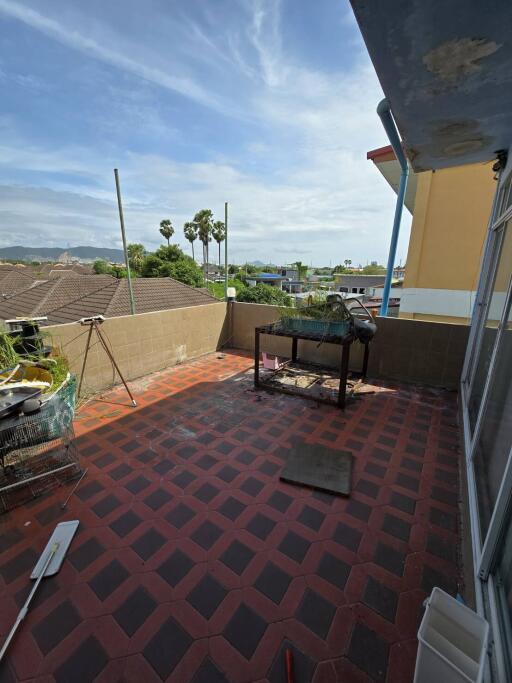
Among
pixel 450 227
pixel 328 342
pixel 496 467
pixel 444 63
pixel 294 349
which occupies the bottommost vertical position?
pixel 294 349

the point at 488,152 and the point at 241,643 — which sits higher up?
the point at 488,152

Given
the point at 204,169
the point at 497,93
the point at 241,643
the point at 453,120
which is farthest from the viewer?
the point at 204,169

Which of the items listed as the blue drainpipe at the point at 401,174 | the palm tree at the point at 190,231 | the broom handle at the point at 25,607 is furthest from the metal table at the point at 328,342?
the palm tree at the point at 190,231

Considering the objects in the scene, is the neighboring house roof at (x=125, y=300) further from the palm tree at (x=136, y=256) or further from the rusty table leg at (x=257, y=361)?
the palm tree at (x=136, y=256)

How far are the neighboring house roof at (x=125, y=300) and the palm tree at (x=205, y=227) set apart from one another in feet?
80.7

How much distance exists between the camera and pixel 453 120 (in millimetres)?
2152

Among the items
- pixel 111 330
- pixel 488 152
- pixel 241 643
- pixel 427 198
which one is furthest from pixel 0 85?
pixel 427 198

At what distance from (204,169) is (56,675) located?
1214 cm

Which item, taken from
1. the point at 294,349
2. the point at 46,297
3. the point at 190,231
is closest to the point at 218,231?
the point at 190,231

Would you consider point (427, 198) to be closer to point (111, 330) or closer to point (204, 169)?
point (111, 330)

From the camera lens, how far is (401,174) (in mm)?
5023

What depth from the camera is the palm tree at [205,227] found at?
109ft

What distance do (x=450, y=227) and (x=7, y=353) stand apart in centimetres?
766

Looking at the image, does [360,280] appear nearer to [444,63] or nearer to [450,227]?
[450,227]
